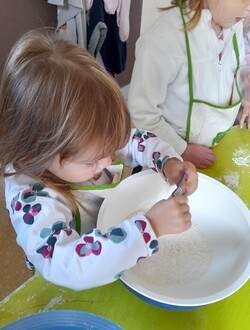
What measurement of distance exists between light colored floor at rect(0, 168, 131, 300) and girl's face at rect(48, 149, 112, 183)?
0.92m

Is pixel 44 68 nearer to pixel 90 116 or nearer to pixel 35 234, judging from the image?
pixel 90 116

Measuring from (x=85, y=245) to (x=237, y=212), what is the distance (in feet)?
1.01

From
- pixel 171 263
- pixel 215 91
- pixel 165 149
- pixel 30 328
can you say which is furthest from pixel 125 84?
pixel 30 328

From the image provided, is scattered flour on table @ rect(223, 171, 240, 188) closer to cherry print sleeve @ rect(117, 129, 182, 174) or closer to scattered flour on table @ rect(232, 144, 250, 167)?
scattered flour on table @ rect(232, 144, 250, 167)

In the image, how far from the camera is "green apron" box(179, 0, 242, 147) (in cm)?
96

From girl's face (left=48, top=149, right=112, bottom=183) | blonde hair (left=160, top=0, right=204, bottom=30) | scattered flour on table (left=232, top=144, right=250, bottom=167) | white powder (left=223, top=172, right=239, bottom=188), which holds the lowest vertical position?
white powder (left=223, top=172, right=239, bottom=188)

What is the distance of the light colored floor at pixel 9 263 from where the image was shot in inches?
56.1

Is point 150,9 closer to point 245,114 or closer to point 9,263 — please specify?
point 245,114

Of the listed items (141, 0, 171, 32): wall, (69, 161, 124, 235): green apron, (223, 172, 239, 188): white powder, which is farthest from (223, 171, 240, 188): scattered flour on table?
(141, 0, 171, 32): wall

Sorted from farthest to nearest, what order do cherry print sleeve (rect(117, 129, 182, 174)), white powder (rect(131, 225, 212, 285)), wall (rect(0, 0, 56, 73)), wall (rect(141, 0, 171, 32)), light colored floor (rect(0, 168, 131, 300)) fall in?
wall (rect(141, 0, 171, 32))
wall (rect(0, 0, 56, 73))
light colored floor (rect(0, 168, 131, 300))
cherry print sleeve (rect(117, 129, 182, 174))
white powder (rect(131, 225, 212, 285))

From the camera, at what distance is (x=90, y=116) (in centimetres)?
56

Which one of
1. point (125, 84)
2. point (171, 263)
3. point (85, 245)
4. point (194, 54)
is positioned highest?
point (194, 54)

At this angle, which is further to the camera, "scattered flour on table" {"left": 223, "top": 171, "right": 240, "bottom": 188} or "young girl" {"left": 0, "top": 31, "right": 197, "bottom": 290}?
"scattered flour on table" {"left": 223, "top": 171, "right": 240, "bottom": 188}

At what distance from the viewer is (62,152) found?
58 cm
